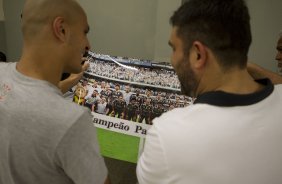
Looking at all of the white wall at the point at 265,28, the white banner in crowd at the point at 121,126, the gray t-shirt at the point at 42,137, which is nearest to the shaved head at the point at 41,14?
the gray t-shirt at the point at 42,137

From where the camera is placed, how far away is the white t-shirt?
670mm

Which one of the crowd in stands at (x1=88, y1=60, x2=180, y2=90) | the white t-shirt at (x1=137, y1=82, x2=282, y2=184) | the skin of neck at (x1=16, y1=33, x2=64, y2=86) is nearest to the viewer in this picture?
the white t-shirt at (x1=137, y1=82, x2=282, y2=184)

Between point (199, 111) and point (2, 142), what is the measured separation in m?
0.54

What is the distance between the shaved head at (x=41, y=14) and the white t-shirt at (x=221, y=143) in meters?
0.46

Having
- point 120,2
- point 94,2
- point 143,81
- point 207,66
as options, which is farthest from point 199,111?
point 94,2

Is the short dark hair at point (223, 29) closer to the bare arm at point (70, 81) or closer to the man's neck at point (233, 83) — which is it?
the man's neck at point (233, 83)

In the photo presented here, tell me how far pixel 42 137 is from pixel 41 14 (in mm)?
363

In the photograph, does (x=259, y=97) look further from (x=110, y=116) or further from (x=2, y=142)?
(x=110, y=116)

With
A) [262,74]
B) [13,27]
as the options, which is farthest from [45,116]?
[13,27]

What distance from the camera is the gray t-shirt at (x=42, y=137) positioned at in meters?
0.79

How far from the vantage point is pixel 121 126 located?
1427 mm

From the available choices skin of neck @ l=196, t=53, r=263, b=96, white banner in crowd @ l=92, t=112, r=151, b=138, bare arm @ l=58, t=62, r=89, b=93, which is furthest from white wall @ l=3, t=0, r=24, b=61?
skin of neck @ l=196, t=53, r=263, b=96

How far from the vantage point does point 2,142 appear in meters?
0.82

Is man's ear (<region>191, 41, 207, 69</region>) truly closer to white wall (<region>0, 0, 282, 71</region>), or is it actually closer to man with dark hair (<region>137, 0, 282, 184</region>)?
man with dark hair (<region>137, 0, 282, 184</region>)
